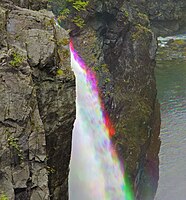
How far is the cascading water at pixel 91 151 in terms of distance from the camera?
13.8 metres

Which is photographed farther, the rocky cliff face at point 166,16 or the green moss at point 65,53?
the rocky cliff face at point 166,16

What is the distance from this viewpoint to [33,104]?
7.95m

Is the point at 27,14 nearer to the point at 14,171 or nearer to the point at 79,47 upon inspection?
the point at 14,171

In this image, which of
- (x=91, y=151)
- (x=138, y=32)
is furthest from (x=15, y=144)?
(x=138, y=32)

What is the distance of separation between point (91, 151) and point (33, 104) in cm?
760

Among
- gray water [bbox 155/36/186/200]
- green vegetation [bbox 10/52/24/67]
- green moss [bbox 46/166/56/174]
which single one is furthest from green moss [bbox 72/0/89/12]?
green vegetation [bbox 10/52/24/67]

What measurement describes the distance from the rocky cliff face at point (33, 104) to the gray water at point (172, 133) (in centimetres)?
1152

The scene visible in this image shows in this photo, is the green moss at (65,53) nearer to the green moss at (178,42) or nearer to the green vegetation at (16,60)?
the green vegetation at (16,60)

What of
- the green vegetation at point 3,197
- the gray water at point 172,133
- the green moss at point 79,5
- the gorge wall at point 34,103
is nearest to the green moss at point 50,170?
the gorge wall at point 34,103

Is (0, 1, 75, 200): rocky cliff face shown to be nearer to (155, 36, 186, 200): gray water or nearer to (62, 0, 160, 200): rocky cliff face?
(62, 0, 160, 200): rocky cliff face

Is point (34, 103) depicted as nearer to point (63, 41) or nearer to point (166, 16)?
point (63, 41)

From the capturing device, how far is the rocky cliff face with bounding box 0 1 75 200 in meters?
7.20

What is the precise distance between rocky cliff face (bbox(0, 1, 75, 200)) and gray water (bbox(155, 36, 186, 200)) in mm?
11519

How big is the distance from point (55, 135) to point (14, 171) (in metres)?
2.30
